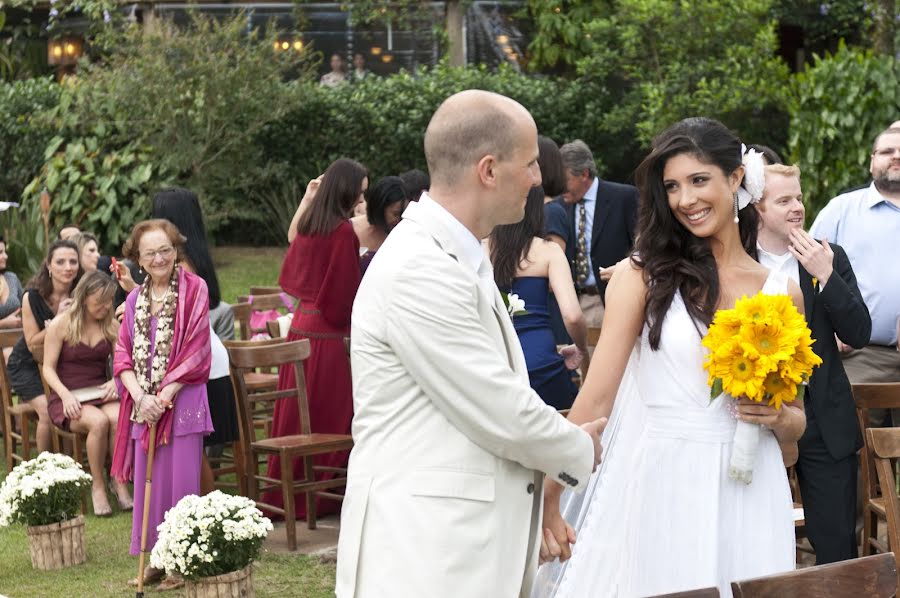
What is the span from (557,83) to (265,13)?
5109mm

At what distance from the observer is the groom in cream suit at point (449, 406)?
2654 millimetres

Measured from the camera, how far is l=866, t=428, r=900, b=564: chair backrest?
461 cm

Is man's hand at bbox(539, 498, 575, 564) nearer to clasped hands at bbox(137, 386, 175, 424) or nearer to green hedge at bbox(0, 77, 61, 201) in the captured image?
clasped hands at bbox(137, 386, 175, 424)

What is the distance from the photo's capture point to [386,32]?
850 inches

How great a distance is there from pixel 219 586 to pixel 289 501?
4.93 feet

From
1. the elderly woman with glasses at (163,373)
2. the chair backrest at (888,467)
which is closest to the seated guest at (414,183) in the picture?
the elderly woman with glasses at (163,373)

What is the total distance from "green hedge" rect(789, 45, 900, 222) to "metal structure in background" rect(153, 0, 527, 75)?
852cm

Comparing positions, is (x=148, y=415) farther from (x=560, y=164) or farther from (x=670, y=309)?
(x=670, y=309)

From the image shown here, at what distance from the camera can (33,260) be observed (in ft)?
51.8

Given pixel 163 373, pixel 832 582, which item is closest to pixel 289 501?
pixel 163 373

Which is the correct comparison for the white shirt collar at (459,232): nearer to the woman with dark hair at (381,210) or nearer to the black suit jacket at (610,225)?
the woman with dark hair at (381,210)

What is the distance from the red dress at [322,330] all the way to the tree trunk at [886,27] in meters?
9.02

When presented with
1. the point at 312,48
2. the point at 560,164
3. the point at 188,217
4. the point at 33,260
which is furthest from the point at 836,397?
the point at 312,48

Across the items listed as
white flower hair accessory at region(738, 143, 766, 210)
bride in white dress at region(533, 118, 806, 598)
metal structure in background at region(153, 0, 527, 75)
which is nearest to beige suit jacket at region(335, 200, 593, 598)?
bride in white dress at region(533, 118, 806, 598)
